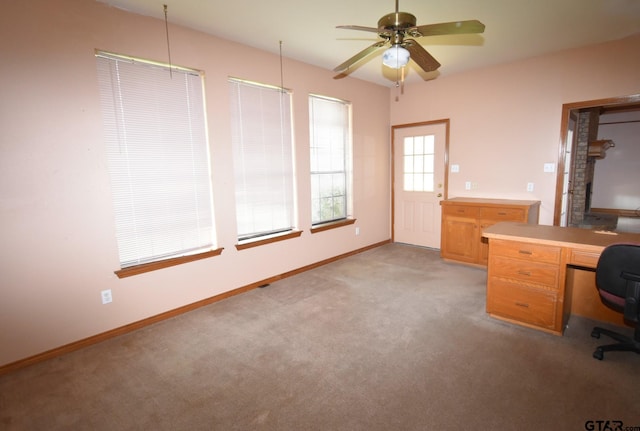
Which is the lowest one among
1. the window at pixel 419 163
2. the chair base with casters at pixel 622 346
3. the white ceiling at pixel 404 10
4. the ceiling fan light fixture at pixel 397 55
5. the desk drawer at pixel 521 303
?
the chair base with casters at pixel 622 346

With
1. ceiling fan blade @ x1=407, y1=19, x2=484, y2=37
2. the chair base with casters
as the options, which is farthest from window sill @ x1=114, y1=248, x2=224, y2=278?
the chair base with casters

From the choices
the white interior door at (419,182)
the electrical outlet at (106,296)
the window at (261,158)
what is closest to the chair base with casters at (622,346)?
A: the white interior door at (419,182)

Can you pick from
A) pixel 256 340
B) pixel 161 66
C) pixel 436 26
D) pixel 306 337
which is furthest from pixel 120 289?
pixel 436 26

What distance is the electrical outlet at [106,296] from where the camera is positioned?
2.72 meters

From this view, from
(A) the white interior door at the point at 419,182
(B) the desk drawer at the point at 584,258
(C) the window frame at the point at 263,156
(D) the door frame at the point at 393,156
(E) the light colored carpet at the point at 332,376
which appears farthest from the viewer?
(A) the white interior door at the point at 419,182

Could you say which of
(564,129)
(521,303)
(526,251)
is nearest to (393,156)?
(564,129)

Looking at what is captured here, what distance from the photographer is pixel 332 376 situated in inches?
86.7

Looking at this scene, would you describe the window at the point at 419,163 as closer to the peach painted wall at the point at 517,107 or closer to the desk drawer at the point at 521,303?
the peach painted wall at the point at 517,107

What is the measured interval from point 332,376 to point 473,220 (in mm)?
3184

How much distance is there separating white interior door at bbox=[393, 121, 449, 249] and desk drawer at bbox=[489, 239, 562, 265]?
2.51m

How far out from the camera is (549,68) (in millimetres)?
4094

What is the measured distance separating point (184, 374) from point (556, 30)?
4641mm

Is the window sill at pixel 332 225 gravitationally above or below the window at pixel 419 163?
below

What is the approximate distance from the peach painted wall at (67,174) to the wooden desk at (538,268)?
2.74m
